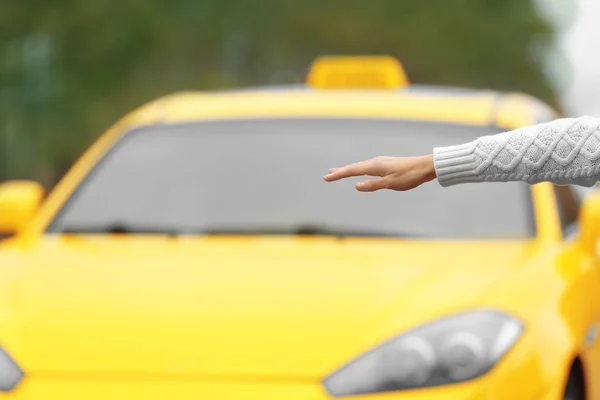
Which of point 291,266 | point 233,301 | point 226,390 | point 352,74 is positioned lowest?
point 226,390

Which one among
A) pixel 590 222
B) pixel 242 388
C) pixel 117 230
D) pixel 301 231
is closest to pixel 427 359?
pixel 242 388

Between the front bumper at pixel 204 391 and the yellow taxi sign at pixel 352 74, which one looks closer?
the front bumper at pixel 204 391

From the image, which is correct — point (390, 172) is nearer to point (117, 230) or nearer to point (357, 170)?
point (357, 170)

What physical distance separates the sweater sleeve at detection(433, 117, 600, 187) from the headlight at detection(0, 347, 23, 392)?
5.62 ft

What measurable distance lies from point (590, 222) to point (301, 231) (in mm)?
878

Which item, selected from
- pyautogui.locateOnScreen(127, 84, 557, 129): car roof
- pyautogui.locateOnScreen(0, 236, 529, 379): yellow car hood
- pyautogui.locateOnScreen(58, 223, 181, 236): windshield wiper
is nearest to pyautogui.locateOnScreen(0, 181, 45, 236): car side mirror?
pyautogui.locateOnScreen(58, 223, 181, 236): windshield wiper

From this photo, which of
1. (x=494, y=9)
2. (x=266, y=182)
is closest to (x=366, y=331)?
(x=266, y=182)

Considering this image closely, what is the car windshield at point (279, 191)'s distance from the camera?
Answer: 5469 mm

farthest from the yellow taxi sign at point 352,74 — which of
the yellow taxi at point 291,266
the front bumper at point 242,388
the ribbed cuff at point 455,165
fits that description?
the ribbed cuff at point 455,165

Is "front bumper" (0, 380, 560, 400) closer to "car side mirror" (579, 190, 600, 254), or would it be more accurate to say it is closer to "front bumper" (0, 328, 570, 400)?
"front bumper" (0, 328, 570, 400)

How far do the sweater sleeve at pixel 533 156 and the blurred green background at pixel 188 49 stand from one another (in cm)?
1885

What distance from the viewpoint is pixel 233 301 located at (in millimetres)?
4734

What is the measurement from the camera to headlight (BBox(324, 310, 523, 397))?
443cm

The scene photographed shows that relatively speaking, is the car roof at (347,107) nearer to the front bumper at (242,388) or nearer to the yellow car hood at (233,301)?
the yellow car hood at (233,301)
